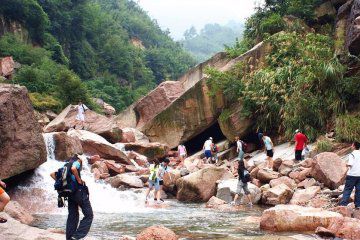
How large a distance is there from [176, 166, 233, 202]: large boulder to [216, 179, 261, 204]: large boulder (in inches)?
25.2

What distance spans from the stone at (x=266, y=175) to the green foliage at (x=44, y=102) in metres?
21.7

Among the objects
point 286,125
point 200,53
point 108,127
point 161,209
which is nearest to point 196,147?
point 108,127

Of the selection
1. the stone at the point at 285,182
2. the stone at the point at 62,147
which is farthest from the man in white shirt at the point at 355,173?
the stone at the point at 62,147

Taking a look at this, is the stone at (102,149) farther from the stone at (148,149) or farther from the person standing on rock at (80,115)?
the person standing on rock at (80,115)

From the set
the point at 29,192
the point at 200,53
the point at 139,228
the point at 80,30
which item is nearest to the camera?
the point at 139,228

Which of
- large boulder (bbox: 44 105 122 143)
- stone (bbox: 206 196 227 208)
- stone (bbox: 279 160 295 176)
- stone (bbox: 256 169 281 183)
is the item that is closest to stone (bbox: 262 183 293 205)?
stone (bbox: 206 196 227 208)

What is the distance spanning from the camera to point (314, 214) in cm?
887

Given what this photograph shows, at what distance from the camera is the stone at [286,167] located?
49.0 ft

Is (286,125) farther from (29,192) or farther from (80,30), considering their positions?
(80,30)

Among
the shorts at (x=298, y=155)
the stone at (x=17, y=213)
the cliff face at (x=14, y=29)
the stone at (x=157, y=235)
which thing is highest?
the cliff face at (x=14, y=29)

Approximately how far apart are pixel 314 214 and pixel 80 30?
2132 inches

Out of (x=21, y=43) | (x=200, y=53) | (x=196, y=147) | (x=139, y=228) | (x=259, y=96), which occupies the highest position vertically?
(x=200, y=53)

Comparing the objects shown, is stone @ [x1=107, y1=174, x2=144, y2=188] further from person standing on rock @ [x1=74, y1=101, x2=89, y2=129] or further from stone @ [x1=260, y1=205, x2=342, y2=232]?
stone @ [x1=260, y1=205, x2=342, y2=232]

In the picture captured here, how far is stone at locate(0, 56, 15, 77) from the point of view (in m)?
40.2
